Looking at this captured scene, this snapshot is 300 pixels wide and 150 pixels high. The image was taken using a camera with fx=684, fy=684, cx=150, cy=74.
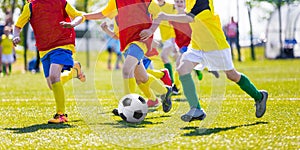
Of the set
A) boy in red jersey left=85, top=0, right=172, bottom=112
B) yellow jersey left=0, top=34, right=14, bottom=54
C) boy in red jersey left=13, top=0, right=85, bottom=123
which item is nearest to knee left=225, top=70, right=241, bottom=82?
boy in red jersey left=85, top=0, right=172, bottom=112

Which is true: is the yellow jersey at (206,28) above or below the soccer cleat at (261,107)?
above

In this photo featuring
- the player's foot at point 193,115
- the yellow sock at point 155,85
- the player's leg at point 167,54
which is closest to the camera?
the player's foot at point 193,115

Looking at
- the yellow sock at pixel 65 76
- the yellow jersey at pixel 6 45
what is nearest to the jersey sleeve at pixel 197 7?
the yellow sock at pixel 65 76

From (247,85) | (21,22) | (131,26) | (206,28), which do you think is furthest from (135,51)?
(21,22)

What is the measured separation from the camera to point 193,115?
6.68m

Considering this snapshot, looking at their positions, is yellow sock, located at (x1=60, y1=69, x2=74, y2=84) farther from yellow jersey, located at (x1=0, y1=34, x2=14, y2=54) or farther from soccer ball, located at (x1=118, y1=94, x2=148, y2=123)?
yellow jersey, located at (x1=0, y1=34, x2=14, y2=54)

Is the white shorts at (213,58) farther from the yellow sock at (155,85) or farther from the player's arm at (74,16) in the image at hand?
the yellow sock at (155,85)

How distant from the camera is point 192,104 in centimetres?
677

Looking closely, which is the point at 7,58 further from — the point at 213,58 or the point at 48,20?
the point at 213,58

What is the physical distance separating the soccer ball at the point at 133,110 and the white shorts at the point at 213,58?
0.68 m

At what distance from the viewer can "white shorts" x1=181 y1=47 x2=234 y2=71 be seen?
6.91m

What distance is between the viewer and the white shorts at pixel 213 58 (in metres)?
6.91

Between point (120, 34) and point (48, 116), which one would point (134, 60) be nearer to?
point (120, 34)

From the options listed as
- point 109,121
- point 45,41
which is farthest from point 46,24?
point 109,121
